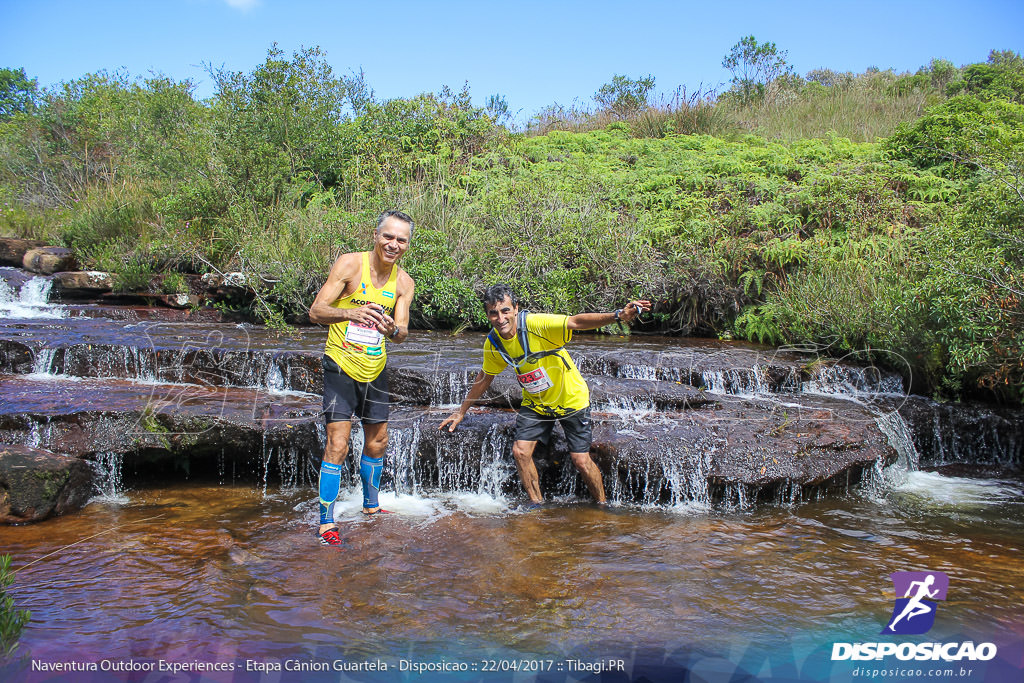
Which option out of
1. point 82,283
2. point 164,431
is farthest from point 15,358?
point 82,283

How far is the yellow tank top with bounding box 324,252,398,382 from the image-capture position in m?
4.45

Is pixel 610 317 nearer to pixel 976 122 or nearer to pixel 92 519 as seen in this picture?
pixel 92 519

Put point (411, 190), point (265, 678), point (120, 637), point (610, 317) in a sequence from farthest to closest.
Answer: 1. point (411, 190)
2. point (610, 317)
3. point (120, 637)
4. point (265, 678)

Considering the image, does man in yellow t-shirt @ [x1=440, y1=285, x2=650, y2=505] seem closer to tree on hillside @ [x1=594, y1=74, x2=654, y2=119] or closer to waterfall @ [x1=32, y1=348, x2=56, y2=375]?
waterfall @ [x1=32, y1=348, x2=56, y2=375]

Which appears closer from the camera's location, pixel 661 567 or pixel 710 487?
pixel 661 567

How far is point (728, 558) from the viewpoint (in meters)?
4.53

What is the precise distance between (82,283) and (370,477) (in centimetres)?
1054

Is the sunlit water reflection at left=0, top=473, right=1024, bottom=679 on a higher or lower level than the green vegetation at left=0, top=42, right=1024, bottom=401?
lower

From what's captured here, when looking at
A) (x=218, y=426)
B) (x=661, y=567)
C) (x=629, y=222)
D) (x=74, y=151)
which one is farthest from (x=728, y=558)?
(x=74, y=151)

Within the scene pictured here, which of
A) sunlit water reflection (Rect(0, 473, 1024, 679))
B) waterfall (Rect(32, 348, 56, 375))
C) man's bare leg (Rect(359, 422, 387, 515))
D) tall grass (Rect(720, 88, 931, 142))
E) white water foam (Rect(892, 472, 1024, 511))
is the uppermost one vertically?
tall grass (Rect(720, 88, 931, 142))

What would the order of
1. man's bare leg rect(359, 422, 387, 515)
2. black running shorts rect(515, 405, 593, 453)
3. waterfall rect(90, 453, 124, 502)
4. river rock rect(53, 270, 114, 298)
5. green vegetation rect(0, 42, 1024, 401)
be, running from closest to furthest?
man's bare leg rect(359, 422, 387, 515), black running shorts rect(515, 405, 593, 453), waterfall rect(90, 453, 124, 502), green vegetation rect(0, 42, 1024, 401), river rock rect(53, 270, 114, 298)

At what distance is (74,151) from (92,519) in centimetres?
2105

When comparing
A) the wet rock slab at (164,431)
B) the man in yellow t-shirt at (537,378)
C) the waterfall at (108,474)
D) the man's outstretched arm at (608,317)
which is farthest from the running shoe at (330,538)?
the waterfall at (108,474)

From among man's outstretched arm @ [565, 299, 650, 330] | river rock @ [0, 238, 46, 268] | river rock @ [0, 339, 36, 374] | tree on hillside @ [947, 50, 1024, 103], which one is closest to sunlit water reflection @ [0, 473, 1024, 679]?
man's outstretched arm @ [565, 299, 650, 330]
